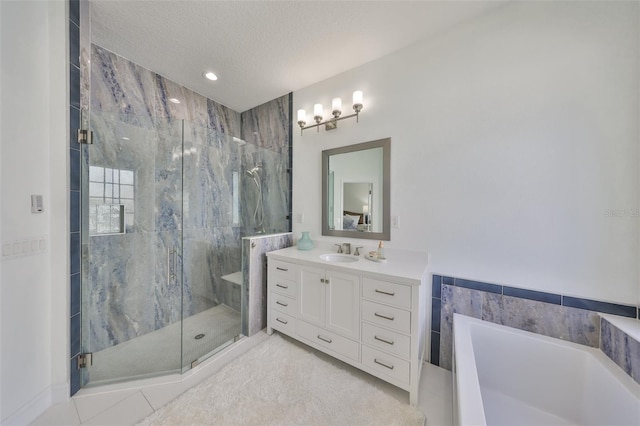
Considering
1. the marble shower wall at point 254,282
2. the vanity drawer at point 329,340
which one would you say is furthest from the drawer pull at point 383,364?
the marble shower wall at point 254,282

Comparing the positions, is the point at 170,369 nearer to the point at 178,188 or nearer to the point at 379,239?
the point at 178,188

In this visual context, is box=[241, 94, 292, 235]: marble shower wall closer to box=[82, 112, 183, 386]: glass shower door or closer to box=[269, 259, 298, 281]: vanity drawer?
box=[269, 259, 298, 281]: vanity drawer

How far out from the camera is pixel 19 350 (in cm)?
114

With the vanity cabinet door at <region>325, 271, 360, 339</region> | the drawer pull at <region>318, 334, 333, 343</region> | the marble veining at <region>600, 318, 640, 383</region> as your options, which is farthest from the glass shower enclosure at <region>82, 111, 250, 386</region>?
the marble veining at <region>600, 318, 640, 383</region>

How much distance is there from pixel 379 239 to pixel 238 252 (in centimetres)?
142

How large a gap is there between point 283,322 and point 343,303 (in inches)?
27.1

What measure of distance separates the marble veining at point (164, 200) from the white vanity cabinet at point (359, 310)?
2.02ft

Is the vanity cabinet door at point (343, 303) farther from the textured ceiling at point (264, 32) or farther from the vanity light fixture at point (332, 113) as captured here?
the textured ceiling at point (264, 32)

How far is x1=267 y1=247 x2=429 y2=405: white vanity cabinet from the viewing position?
132 cm

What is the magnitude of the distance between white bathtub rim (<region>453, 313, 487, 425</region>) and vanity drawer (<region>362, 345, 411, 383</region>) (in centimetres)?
30

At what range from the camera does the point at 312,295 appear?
5.66ft

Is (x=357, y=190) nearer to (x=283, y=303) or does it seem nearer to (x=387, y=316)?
(x=387, y=316)

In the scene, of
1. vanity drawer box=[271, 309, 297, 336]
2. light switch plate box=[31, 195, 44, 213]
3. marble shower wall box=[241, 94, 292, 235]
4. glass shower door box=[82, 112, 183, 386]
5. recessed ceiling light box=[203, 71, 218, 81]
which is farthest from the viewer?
marble shower wall box=[241, 94, 292, 235]

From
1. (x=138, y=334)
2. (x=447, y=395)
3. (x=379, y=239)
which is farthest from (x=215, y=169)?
(x=447, y=395)
